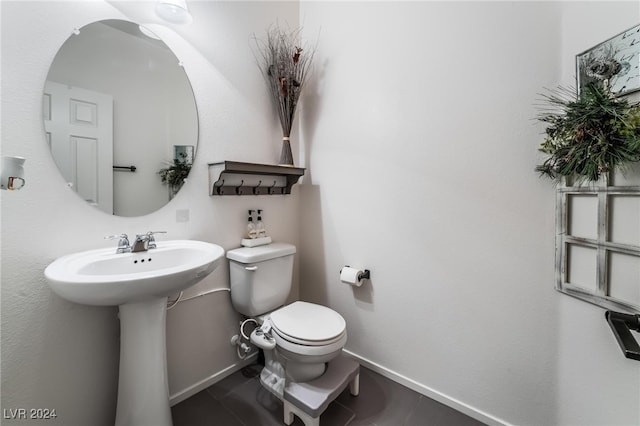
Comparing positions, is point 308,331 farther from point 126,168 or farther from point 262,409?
point 126,168

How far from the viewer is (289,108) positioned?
1.82m

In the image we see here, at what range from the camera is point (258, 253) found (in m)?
1.54

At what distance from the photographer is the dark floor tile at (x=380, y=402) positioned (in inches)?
53.2

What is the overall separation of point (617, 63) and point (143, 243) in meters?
1.93

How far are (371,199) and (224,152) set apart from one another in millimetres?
961

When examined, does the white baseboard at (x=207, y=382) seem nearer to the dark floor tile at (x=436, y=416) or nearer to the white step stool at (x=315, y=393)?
the white step stool at (x=315, y=393)

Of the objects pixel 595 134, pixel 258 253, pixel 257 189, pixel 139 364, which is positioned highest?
pixel 595 134

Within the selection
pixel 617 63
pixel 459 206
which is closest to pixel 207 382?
pixel 459 206

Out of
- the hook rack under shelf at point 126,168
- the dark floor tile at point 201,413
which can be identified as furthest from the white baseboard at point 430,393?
the hook rack under shelf at point 126,168

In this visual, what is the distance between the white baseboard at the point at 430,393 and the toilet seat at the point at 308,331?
0.55m

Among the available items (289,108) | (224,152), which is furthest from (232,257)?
(289,108)

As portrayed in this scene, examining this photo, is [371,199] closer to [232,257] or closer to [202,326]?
[232,257]

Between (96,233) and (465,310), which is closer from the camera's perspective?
(96,233)

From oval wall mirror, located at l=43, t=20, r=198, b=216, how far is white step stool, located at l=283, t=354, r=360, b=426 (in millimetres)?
1170
